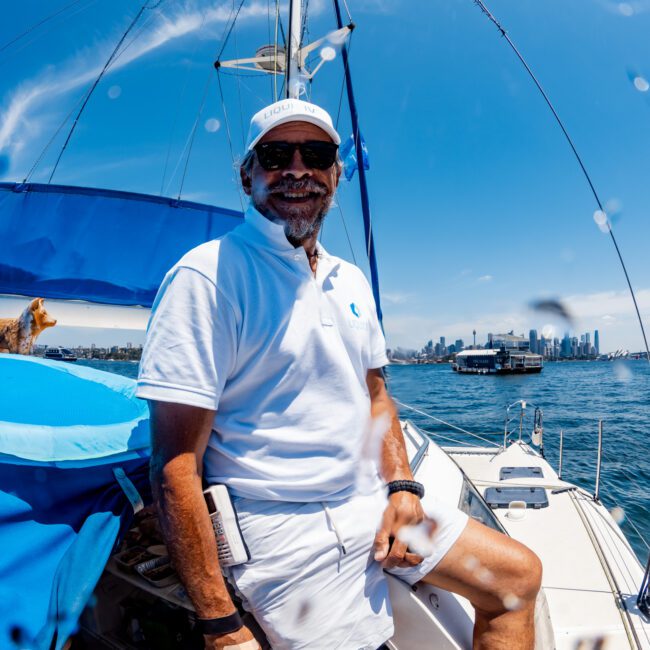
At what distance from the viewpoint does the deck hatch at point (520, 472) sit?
16.0 ft

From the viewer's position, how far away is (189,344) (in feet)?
4.14

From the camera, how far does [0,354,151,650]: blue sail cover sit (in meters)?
1.26

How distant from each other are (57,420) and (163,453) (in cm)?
83

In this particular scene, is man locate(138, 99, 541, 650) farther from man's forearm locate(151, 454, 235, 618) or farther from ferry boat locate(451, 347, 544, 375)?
ferry boat locate(451, 347, 544, 375)

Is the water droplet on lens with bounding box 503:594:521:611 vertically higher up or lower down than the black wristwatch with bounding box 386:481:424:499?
lower down

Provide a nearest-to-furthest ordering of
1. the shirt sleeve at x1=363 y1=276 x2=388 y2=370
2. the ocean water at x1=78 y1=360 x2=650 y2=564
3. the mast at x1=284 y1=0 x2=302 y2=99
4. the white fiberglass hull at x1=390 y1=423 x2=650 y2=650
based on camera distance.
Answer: the white fiberglass hull at x1=390 y1=423 x2=650 y2=650 → the shirt sleeve at x1=363 y1=276 x2=388 y2=370 → the mast at x1=284 y1=0 x2=302 y2=99 → the ocean water at x1=78 y1=360 x2=650 y2=564

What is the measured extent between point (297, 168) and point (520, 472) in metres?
4.58

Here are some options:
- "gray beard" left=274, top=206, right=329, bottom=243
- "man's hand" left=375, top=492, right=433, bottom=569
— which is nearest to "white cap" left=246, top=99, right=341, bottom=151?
"gray beard" left=274, top=206, right=329, bottom=243

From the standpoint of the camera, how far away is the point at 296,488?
1.38 metres

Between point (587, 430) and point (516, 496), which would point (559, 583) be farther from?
point (587, 430)

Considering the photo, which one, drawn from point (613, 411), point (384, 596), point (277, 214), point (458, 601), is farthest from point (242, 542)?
point (613, 411)

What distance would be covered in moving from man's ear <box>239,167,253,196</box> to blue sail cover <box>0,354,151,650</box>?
1049 mm

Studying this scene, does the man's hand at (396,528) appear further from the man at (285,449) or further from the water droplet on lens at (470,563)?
the water droplet on lens at (470,563)

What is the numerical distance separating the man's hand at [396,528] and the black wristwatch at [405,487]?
3 centimetres
